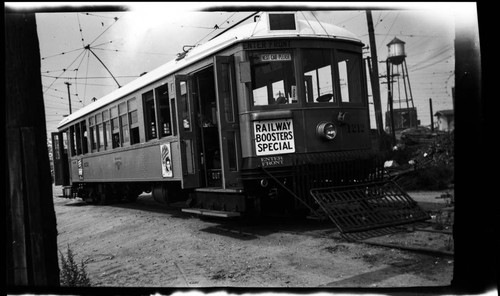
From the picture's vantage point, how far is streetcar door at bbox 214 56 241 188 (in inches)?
256

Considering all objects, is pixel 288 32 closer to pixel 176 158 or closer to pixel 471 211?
pixel 176 158

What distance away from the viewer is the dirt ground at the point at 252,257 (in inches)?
166

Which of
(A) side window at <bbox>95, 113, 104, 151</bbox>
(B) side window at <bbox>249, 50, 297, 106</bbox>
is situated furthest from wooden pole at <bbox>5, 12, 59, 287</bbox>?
(A) side window at <bbox>95, 113, 104, 151</bbox>

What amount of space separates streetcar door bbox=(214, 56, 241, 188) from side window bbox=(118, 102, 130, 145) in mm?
3969

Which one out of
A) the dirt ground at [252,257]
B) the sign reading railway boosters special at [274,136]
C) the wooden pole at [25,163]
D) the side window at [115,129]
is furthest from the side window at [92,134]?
the wooden pole at [25,163]

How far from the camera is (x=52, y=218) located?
3.53 meters

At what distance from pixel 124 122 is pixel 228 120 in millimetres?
4214

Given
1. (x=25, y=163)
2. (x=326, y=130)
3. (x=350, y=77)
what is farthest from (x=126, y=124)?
(x=25, y=163)

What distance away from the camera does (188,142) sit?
7402 millimetres

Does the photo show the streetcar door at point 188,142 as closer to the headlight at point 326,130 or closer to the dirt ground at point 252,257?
the dirt ground at point 252,257

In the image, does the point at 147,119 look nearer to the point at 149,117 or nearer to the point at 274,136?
the point at 149,117

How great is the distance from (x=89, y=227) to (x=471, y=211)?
26.0ft

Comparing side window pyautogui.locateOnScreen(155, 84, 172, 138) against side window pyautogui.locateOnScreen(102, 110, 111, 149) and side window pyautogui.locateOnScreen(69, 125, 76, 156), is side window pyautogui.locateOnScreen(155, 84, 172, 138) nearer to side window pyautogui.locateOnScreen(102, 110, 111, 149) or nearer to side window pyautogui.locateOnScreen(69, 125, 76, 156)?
side window pyautogui.locateOnScreen(102, 110, 111, 149)

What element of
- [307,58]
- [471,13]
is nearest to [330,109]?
[307,58]
